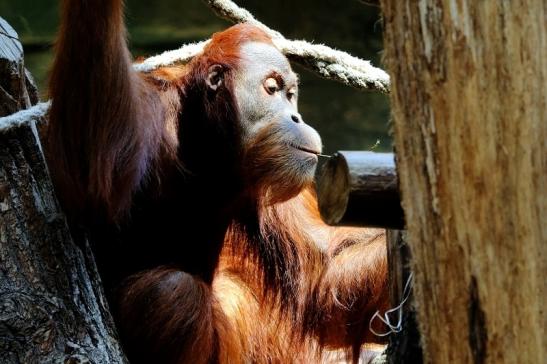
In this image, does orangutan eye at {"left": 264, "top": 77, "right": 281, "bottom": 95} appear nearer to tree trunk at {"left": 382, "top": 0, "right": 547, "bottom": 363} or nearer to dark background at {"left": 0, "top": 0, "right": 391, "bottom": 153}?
tree trunk at {"left": 382, "top": 0, "right": 547, "bottom": 363}

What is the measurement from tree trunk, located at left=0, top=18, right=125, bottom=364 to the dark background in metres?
4.88

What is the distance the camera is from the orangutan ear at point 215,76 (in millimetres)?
3344

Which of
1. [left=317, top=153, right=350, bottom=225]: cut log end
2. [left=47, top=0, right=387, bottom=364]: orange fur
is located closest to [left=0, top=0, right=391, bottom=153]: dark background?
[left=47, top=0, right=387, bottom=364]: orange fur

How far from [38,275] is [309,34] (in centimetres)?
527

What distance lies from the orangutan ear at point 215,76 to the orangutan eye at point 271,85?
17cm

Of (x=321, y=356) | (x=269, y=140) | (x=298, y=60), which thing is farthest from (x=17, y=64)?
(x=321, y=356)

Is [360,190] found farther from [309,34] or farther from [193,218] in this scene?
[309,34]

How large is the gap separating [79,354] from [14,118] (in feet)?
2.04

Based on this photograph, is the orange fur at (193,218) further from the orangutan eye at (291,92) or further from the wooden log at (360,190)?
the wooden log at (360,190)

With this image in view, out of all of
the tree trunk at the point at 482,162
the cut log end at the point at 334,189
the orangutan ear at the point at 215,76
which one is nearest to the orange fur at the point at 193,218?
the orangutan ear at the point at 215,76

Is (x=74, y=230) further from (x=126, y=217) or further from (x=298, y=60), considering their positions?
(x=298, y=60)

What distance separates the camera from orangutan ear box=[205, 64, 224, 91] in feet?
11.0

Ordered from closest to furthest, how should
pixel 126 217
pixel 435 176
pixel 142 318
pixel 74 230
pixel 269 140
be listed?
pixel 435 176, pixel 74 230, pixel 142 318, pixel 126 217, pixel 269 140

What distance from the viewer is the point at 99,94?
8.28 ft
